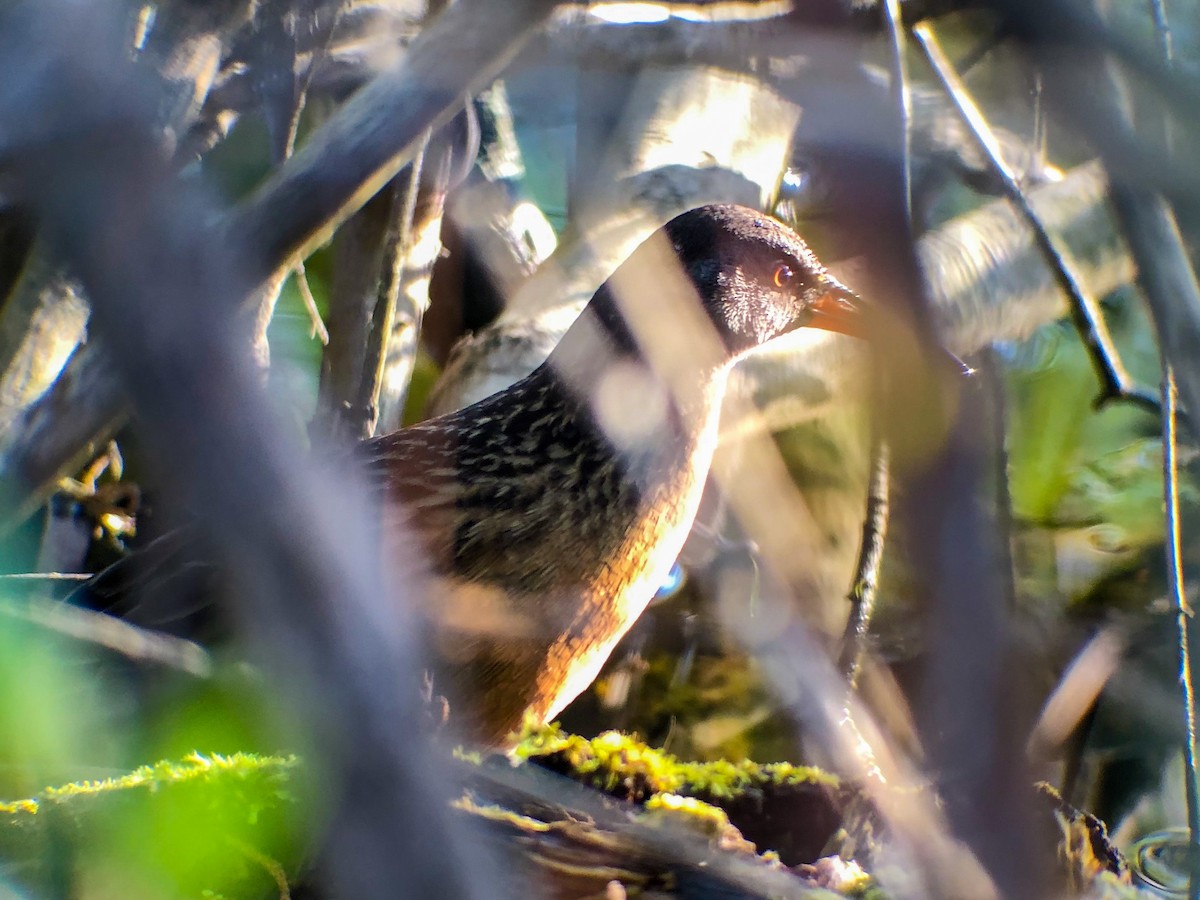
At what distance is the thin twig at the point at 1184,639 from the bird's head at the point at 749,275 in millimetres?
1233

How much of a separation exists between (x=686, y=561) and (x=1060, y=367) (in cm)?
212

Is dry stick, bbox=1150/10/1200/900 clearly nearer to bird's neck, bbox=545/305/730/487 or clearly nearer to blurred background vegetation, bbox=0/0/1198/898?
blurred background vegetation, bbox=0/0/1198/898

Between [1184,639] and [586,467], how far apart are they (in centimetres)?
130

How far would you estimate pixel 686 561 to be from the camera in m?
3.06

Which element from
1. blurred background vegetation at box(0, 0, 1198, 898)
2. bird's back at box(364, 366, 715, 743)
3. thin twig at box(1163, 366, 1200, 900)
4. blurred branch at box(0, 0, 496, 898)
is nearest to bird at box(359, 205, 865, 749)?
bird's back at box(364, 366, 715, 743)

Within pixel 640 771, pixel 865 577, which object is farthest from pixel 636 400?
pixel 865 577

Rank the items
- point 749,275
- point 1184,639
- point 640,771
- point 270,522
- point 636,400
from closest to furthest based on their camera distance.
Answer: point 270,522
point 1184,639
point 640,771
point 636,400
point 749,275

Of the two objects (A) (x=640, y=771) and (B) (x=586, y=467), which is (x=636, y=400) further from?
(A) (x=640, y=771)

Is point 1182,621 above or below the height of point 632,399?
below

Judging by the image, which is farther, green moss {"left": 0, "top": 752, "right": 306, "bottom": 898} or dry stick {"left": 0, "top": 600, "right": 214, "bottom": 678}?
green moss {"left": 0, "top": 752, "right": 306, "bottom": 898}

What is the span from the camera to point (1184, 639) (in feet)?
4.09

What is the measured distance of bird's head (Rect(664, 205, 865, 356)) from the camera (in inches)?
102

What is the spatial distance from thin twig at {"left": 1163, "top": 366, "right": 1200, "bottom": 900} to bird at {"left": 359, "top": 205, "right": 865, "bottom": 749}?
1115mm

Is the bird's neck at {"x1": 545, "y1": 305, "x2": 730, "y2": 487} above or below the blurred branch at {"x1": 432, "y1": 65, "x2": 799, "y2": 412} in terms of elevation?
below
